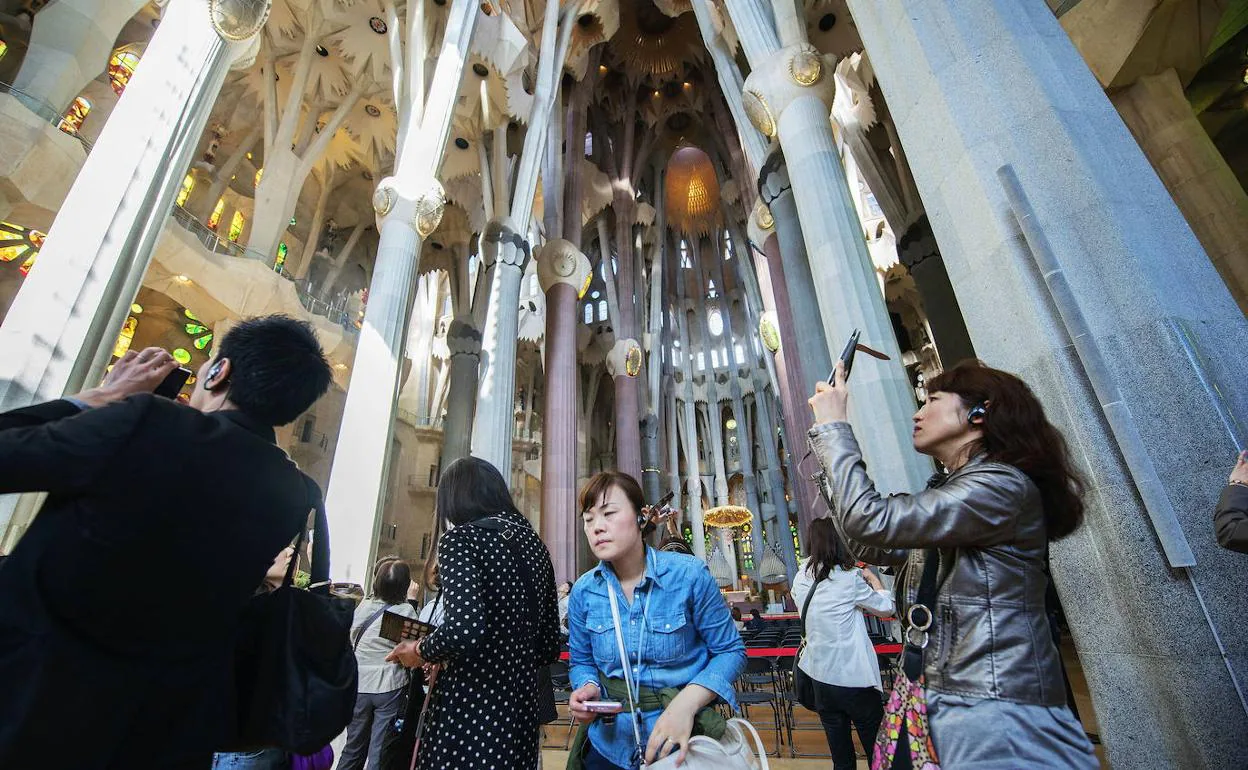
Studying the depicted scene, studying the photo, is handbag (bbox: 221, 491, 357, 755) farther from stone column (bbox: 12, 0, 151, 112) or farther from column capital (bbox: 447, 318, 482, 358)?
column capital (bbox: 447, 318, 482, 358)

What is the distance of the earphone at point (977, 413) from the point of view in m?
1.19

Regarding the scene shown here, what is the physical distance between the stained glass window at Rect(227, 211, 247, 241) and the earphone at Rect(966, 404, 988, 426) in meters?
16.2

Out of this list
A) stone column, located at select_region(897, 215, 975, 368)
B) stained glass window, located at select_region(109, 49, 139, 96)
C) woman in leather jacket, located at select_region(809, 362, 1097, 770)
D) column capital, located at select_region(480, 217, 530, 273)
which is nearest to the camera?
woman in leather jacket, located at select_region(809, 362, 1097, 770)

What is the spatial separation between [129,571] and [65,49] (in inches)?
396

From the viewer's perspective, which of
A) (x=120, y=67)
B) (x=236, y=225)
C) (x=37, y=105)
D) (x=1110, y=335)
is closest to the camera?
(x=1110, y=335)

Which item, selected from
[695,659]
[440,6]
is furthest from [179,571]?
[440,6]

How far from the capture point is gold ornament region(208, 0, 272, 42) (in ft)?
15.9

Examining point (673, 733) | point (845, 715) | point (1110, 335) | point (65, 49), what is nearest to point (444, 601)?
point (673, 733)

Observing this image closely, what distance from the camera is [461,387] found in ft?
43.1

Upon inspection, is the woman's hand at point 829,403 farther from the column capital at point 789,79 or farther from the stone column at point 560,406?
the stone column at point 560,406

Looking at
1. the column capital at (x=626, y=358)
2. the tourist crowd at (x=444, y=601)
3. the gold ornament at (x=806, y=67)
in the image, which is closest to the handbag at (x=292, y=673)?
the tourist crowd at (x=444, y=601)

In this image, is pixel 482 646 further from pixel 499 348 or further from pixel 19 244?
pixel 19 244

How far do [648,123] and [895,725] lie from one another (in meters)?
22.5

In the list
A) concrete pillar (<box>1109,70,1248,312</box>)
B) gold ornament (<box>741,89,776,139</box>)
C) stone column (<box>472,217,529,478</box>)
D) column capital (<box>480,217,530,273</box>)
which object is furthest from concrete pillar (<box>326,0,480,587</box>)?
concrete pillar (<box>1109,70,1248,312</box>)
